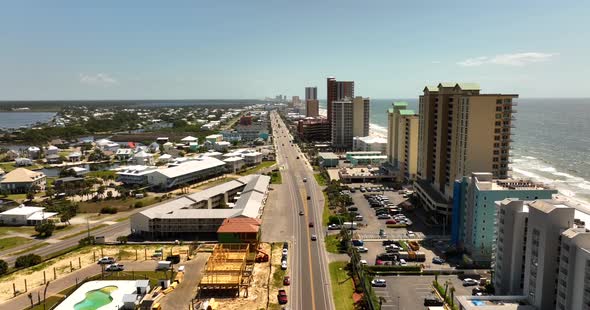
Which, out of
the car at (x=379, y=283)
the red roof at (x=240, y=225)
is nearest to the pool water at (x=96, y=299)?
the red roof at (x=240, y=225)

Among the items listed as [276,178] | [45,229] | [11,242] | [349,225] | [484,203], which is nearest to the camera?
[484,203]

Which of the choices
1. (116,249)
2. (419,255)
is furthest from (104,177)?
(419,255)

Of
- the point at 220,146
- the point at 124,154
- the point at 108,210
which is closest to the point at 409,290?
the point at 108,210

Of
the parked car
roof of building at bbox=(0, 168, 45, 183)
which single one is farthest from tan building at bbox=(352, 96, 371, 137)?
roof of building at bbox=(0, 168, 45, 183)

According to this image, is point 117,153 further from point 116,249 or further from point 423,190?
point 423,190

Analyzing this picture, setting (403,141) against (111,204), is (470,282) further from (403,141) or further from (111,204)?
(111,204)

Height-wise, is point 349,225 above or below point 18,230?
above
